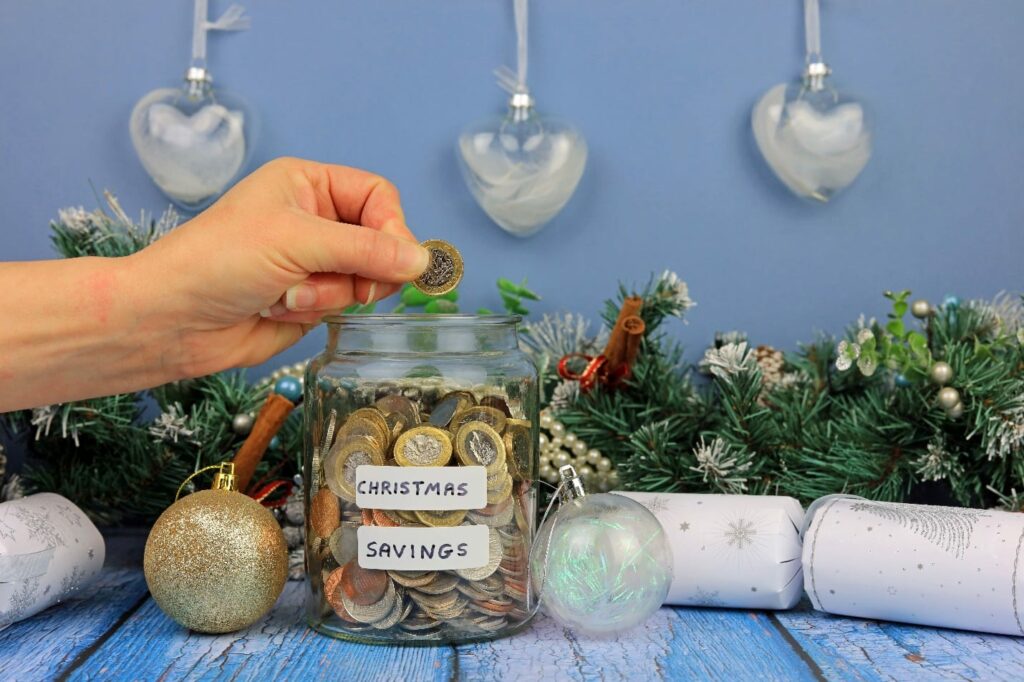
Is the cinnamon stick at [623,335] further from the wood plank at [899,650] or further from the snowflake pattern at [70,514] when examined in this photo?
the snowflake pattern at [70,514]

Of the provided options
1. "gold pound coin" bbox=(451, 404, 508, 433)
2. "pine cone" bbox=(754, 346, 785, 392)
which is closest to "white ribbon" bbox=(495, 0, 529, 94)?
"pine cone" bbox=(754, 346, 785, 392)

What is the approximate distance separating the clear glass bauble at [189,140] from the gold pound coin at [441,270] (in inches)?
15.8

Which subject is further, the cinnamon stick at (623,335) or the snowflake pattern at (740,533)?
the cinnamon stick at (623,335)

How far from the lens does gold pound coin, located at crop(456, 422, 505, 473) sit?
75cm

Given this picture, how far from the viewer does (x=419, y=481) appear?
29.2 inches

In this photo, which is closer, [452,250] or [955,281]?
[452,250]

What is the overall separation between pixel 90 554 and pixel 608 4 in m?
0.76

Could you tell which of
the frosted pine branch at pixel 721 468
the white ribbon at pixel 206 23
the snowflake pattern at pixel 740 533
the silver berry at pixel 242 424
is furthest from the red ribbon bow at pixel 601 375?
the white ribbon at pixel 206 23

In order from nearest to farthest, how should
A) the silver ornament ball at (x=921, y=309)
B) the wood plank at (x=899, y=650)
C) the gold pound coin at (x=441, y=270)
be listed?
the wood plank at (x=899, y=650) → the gold pound coin at (x=441, y=270) → the silver ornament ball at (x=921, y=309)

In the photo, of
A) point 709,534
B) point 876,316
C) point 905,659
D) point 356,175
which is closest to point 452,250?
point 356,175

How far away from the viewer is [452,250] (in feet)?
2.66

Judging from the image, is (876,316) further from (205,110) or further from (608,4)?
(205,110)

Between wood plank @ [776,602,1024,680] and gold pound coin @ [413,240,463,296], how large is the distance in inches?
14.2

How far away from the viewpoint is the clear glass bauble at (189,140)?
111cm
